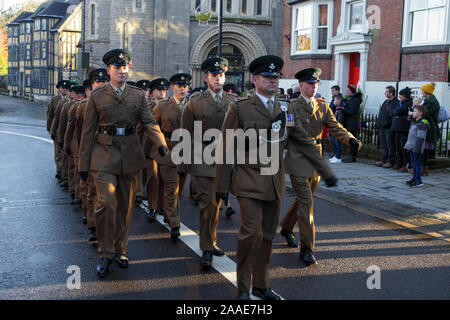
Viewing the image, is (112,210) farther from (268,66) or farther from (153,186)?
(153,186)

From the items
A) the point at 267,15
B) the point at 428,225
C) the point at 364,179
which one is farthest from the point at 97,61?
the point at 428,225

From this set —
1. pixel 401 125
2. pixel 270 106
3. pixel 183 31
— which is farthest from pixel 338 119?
pixel 183 31

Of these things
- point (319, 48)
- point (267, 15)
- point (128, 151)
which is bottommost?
point (128, 151)

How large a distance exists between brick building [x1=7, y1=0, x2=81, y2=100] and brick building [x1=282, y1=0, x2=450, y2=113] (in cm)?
3670

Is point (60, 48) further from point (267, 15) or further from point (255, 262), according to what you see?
point (255, 262)

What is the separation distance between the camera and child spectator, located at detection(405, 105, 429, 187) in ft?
35.5

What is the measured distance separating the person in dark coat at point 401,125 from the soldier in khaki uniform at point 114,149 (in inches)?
331

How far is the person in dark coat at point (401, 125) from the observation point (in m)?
12.8

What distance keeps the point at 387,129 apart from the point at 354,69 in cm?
944

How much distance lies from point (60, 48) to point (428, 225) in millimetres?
59957

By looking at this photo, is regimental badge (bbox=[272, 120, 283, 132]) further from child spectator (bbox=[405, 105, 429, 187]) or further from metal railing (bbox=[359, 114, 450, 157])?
metal railing (bbox=[359, 114, 450, 157])

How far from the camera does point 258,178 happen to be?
4832mm

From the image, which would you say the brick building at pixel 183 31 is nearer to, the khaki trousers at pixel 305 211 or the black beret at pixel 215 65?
the black beret at pixel 215 65
